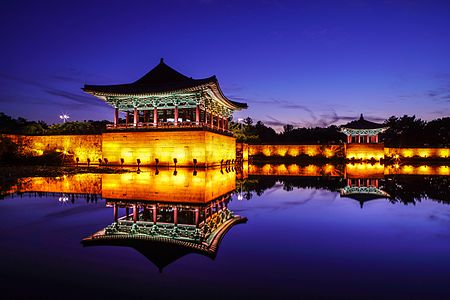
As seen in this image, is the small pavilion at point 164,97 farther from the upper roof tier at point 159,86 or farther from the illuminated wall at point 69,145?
the illuminated wall at point 69,145

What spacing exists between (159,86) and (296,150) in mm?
24393

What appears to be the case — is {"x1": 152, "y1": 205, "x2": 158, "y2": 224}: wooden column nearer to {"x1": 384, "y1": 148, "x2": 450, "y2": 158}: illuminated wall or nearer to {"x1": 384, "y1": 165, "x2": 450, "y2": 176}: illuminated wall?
{"x1": 384, "y1": 165, "x2": 450, "y2": 176}: illuminated wall

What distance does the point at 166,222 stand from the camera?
23.5ft

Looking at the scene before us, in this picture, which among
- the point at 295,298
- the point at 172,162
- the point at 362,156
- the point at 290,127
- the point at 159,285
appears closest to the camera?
the point at 295,298

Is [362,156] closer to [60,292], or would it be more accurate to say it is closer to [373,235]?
[373,235]

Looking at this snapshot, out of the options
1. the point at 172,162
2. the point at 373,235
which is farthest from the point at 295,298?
the point at 172,162

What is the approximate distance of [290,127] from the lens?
266ft

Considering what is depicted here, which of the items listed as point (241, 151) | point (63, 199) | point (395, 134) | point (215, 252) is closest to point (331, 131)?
point (395, 134)

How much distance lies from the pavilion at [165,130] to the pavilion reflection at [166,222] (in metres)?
14.1

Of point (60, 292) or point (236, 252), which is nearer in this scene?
point (60, 292)

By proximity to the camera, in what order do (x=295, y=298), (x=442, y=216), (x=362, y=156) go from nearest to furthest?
(x=295, y=298)
(x=442, y=216)
(x=362, y=156)

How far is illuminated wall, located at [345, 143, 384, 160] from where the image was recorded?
42.0 metres

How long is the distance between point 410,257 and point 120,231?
207 inches

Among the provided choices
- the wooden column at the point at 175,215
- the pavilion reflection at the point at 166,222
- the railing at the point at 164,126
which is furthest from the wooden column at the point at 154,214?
the railing at the point at 164,126
